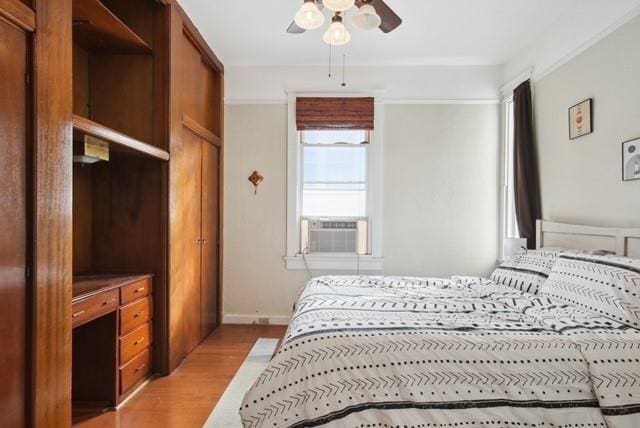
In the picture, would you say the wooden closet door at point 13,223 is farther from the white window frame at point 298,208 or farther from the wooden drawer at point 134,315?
the white window frame at point 298,208

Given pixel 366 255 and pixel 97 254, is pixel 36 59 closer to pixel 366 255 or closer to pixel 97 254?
pixel 97 254

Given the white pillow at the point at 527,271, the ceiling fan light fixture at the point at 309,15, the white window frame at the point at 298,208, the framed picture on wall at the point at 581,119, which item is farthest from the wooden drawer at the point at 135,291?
the framed picture on wall at the point at 581,119

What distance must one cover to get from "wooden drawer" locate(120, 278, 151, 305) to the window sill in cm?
162

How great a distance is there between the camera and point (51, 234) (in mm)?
1657

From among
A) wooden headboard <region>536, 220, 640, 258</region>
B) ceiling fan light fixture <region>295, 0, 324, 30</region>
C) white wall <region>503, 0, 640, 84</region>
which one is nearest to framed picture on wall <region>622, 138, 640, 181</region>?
wooden headboard <region>536, 220, 640, 258</region>

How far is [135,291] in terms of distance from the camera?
2553 mm

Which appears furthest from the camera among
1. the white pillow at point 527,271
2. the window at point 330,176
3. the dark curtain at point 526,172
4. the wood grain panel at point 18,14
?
the window at point 330,176

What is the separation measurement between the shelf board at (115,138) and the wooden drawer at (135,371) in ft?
4.46

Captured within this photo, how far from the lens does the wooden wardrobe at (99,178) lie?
1.50m

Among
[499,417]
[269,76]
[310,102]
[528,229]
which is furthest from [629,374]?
[269,76]

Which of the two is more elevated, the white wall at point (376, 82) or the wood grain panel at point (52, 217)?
the white wall at point (376, 82)

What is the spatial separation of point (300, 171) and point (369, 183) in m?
0.74

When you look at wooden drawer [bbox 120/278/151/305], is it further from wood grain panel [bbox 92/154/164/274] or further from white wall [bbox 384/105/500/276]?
white wall [bbox 384/105/500/276]

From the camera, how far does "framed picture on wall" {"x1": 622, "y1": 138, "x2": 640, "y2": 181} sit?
229 cm
